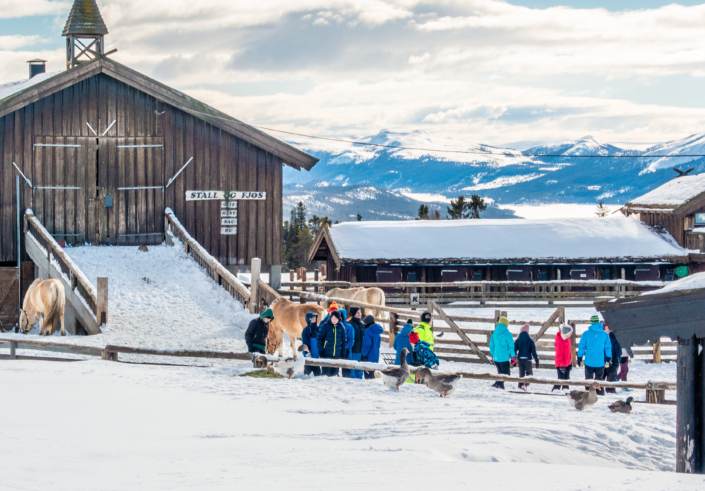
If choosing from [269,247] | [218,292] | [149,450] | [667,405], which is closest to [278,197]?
[269,247]

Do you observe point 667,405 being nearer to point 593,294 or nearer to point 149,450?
point 149,450

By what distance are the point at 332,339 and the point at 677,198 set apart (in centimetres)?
3420

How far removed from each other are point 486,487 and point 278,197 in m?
18.6

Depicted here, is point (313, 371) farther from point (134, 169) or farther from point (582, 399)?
point (134, 169)

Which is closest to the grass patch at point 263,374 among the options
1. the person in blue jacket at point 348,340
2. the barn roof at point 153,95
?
the person in blue jacket at point 348,340

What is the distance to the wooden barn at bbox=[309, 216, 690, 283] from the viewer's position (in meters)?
35.2

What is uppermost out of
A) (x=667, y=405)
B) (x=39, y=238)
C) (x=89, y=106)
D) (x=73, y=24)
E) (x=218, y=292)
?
(x=73, y=24)

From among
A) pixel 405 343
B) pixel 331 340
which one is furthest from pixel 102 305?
pixel 405 343

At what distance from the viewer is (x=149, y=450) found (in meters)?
7.82

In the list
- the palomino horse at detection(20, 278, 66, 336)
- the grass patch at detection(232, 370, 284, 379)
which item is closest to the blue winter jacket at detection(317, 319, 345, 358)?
the grass patch at detection(232, 370, 284, 379)

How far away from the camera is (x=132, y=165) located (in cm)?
2330

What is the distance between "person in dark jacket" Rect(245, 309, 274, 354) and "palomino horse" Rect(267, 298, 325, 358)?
1590mm

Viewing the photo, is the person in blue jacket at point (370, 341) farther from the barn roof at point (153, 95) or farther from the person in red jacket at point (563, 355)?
the barn roof at point (153, 95)

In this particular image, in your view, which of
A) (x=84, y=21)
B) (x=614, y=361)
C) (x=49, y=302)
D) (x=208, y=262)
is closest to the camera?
(x=614, y=361)
